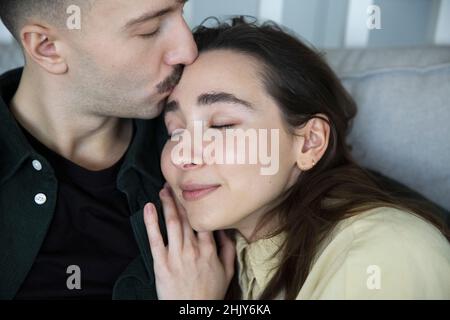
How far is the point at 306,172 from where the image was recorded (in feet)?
3.66

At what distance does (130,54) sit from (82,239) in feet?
1.31

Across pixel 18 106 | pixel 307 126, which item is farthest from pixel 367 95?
pixel 18 106

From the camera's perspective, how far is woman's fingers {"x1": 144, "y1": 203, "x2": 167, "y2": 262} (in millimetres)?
1056

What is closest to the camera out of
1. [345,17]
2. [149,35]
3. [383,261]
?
[383,261]

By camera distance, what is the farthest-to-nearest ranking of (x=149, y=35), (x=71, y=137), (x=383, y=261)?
(x=71, y=137) < (x=149, y=35) < (x=383, y=261)

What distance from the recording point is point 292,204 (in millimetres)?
1088

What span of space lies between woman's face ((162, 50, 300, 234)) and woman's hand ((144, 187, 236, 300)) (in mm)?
97

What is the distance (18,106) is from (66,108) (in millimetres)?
122

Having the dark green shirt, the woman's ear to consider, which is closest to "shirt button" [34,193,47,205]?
the dark green shirt

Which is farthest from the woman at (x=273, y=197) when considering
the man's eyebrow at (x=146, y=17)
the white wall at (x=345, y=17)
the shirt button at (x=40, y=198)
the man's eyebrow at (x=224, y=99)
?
the white wall at (x=345, y=17)

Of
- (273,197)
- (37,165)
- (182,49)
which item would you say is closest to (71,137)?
(37,165)

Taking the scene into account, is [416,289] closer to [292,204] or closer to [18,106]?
[292,204]

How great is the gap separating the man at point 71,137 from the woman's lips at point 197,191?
0.17m

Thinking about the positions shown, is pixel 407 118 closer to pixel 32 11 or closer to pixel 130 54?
pixel 130 54
